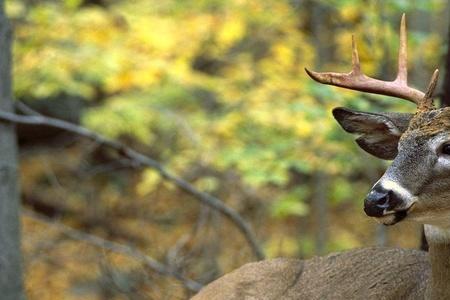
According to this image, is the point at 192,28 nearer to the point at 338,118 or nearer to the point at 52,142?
the point at 52,142

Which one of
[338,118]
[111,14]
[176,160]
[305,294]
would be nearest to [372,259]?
[305,294]

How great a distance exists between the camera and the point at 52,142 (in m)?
13.1

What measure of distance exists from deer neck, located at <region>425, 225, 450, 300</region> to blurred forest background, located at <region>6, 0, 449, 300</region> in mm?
2571

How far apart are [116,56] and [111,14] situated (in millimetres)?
1062

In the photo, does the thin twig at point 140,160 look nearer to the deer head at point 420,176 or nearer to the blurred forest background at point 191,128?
the blurred forest background at point 191,128

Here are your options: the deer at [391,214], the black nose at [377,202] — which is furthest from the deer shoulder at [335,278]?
the black nose at [377,202]

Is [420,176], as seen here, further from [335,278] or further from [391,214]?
[335,278]

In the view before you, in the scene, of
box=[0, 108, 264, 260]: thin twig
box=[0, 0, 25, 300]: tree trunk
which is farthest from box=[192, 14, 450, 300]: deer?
box=[0, 108, 264, 260]: thin twig

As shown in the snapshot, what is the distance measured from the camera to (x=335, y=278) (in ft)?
14.8

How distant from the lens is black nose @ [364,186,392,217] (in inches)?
142

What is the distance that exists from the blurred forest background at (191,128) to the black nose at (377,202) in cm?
286

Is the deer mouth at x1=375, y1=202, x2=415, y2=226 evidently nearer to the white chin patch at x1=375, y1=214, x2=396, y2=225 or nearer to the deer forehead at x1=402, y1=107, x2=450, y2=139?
the white chin patch at x1=375, y1=214, x2=396, y2=225

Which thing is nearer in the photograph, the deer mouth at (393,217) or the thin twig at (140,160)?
the deer mouth at (393,217)

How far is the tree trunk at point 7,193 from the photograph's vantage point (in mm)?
5828
